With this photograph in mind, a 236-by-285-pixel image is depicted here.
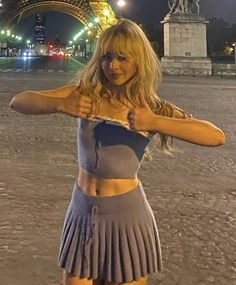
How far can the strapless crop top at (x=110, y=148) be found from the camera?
2049 mm

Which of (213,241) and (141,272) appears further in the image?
(213,241)

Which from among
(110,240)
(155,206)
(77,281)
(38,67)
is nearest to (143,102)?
(110,240)

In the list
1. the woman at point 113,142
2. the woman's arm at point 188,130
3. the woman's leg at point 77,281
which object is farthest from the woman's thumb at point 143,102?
the woman's leg at point 77,281

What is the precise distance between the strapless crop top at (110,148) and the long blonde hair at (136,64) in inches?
4.8

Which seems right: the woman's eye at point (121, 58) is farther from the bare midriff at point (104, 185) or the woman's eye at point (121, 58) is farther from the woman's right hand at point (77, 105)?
the bare midriff at point (104, 185)

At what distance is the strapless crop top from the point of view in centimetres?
205

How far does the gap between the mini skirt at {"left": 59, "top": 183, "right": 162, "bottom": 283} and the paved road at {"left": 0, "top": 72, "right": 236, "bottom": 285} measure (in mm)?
1209

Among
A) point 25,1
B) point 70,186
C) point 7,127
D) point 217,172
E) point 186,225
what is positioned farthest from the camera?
point 25,1

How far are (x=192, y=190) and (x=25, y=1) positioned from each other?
90.3m

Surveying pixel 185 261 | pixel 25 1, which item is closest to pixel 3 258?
pixel 185 261

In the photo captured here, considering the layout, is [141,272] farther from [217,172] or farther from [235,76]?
[235,76]

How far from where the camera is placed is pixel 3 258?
3611 mm

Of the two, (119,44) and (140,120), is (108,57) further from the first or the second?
(140,120)

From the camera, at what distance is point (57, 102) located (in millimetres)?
2084
